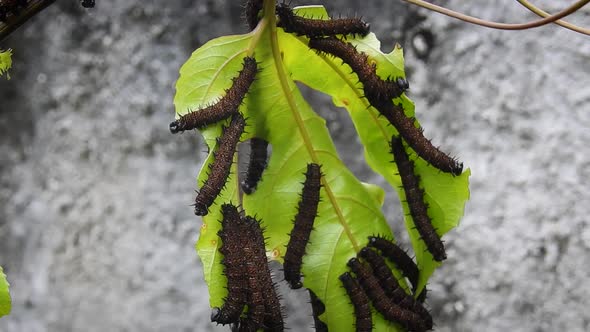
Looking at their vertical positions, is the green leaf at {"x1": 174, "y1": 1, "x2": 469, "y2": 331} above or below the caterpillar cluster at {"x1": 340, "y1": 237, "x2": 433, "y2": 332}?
above

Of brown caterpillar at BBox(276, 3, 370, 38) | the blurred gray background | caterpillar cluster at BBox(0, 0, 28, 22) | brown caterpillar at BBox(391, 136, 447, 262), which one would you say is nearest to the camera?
caterpillar cluster at BBox(0, 0, 28, 22)

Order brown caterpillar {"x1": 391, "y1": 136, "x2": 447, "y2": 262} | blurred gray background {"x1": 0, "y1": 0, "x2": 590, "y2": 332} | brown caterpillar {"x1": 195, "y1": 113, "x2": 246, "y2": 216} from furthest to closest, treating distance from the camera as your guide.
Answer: blurred gray background {"x1": 0, "y1": 0, "x2": 590, "y2": 332}, brown caterpillar {"x1": 391, "y1": 136, "x2": 447, "y2": 262}, brown caterpillar {"x1": 195, "y1": 113, "x2": 246, "y2": 216}

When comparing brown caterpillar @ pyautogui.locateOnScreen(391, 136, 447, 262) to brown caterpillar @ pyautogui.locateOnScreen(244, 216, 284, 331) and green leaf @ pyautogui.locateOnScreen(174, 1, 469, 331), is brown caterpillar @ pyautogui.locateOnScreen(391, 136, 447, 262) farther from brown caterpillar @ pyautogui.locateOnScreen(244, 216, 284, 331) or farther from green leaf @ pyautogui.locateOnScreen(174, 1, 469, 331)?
brown caterpillar @ pyautogui.locateOnScreen(244, 216, 284, 331)

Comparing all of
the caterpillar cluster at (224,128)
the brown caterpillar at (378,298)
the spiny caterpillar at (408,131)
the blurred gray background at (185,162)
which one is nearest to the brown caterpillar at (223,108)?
the caterpillar cluster at (224,128)

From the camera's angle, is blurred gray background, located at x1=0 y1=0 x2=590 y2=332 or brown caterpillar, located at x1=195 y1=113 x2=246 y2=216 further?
blurred gray background, located at x1=0 y1=0 x2=590 y2=332

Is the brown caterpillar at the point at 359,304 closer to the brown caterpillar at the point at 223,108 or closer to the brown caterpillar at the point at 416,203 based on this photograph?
the brown caterpillar at the point at 416,203

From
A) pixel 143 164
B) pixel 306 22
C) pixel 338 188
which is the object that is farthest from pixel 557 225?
pixel 143 164

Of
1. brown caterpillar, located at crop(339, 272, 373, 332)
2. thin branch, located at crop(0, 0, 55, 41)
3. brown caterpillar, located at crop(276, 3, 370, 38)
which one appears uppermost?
brown caterpillar, located at crop(276, 3, 370, 38)

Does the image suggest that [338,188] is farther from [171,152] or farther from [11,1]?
[171,152]

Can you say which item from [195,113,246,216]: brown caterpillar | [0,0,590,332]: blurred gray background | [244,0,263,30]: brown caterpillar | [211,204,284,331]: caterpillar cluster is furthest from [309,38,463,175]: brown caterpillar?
[0,0,590,332]: blurred gray background
